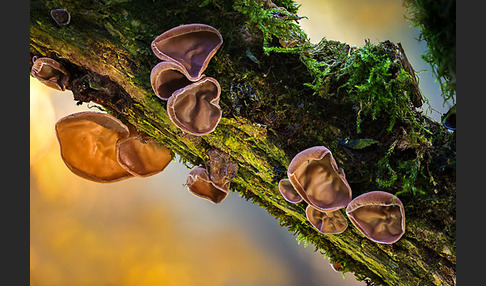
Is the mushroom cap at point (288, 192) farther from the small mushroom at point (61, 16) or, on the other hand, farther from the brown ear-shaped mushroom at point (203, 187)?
the small mushroom at point (61, 16)

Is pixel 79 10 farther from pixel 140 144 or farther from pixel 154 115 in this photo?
pixel 140 144

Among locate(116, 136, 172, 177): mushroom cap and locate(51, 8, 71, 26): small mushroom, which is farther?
locate(116, 136, 172, 177): mushroom cap

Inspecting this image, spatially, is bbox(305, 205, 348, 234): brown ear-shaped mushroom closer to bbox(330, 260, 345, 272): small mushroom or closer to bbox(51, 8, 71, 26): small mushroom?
bbox(330, 260, 345, 272): small mushroom

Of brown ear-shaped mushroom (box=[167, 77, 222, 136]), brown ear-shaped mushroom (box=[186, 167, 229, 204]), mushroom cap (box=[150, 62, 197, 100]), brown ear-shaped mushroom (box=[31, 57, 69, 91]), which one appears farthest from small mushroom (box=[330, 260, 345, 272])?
brown ear-shaped mushroom (box=[31, 57, 69, 91])

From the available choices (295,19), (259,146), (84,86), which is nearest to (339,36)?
(295,19)

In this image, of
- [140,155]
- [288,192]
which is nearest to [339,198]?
[288,192]

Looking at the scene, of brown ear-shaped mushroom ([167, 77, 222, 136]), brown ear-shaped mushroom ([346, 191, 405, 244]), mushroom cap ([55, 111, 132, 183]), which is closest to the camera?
brown ear-shaped mushroom ([346, 191, 405, 244])

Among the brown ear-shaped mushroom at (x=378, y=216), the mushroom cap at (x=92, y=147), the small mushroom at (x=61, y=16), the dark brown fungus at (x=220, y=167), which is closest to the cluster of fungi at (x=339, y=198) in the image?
the brown ear-shaped mushroom at (x=378, y=216)

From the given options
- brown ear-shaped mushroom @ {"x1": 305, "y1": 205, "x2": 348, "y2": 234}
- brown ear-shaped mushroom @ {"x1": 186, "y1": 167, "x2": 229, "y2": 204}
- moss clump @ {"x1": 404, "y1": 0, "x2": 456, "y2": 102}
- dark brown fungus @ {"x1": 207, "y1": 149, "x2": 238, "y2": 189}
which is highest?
moss clump @ {"x1": 404, "y1": 0, "x2": 456, "y2": 102}
